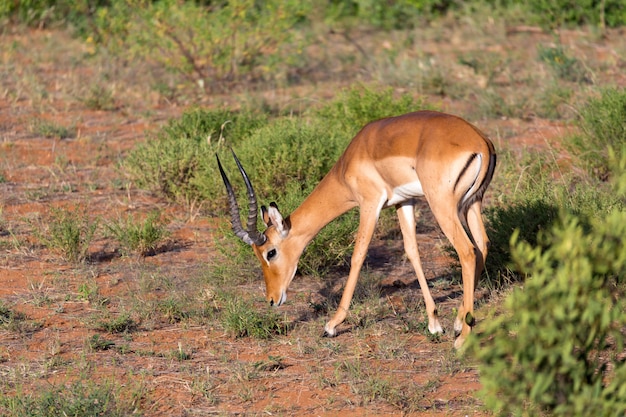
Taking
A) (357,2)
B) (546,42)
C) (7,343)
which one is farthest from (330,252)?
(357,2)

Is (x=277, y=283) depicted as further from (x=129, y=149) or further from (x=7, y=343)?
(x=129, y=149)

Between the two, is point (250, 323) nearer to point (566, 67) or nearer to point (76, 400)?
point (76, 400)

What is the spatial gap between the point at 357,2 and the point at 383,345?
10.9 m

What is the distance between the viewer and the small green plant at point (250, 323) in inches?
235

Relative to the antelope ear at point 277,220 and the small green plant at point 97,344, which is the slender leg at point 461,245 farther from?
the small green plant at point 97,344

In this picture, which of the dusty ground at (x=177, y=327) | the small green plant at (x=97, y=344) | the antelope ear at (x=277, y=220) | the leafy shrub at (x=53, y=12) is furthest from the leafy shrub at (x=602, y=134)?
the leafy shrub at (x=53, y=12)

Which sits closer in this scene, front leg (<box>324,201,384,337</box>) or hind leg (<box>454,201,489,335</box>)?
hind leg (<box>454,201,489,335</box>)

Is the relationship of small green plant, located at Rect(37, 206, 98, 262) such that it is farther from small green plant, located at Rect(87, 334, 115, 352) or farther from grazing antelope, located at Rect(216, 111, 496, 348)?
grazing antelope, located at Rect(216, 111, 496, 348)

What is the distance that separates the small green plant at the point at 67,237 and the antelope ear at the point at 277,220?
5.92 ft

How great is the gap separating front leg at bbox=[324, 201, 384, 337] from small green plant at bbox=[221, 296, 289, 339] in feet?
1.03

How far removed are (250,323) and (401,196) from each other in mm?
1228

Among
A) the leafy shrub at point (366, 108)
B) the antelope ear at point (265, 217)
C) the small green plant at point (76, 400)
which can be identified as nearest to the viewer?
the small green plant at point (76, 400)

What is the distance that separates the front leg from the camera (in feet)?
19.9

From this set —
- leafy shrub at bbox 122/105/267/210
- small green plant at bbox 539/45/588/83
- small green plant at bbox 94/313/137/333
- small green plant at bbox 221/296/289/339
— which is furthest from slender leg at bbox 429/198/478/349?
small green plant at bbox 539/45/588/83
